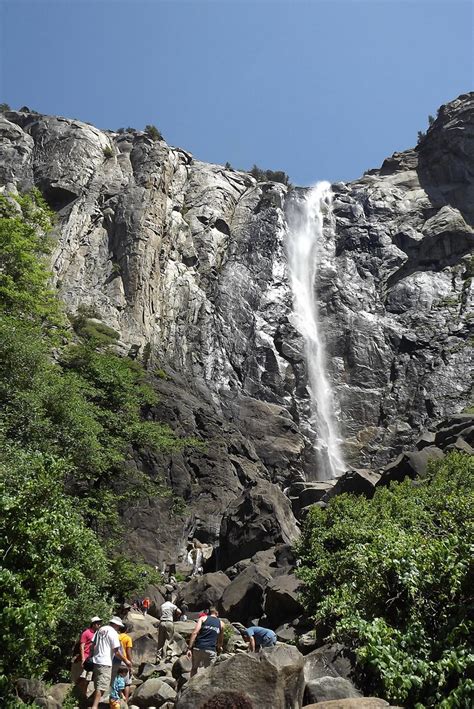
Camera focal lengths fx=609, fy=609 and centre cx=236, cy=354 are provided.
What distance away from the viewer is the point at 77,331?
49.3 metres

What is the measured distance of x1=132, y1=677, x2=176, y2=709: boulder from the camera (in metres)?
12.5

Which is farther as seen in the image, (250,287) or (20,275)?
(250,287)

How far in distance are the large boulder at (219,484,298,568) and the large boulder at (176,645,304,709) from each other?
845 inches

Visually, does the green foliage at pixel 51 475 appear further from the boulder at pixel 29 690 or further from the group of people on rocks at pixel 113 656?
the group of people on rocks at pixel 113 656

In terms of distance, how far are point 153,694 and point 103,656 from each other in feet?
6.02

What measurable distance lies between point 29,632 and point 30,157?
2743 inches

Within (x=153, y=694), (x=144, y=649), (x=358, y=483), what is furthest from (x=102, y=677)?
(x=358, y=483)

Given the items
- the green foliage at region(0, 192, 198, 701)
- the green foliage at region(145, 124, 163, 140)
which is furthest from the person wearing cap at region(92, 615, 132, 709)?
the green foliage at region(145, 124, 163, 140)

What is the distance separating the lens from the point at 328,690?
10.3 metres

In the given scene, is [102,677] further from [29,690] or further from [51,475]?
[51,475]

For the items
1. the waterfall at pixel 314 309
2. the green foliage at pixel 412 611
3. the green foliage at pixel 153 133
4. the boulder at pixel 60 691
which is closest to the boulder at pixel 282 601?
the green foliage at pixel 412 611

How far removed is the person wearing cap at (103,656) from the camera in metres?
11.5

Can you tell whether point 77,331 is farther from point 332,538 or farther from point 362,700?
point 362,700

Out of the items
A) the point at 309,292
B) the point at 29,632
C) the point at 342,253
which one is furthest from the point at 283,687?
the point at 342,253
